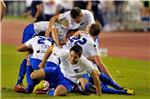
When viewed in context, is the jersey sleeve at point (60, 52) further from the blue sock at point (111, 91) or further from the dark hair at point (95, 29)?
the blue sock at point (111, 91)

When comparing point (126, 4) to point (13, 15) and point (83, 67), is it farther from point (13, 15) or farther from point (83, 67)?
point (83, 67)

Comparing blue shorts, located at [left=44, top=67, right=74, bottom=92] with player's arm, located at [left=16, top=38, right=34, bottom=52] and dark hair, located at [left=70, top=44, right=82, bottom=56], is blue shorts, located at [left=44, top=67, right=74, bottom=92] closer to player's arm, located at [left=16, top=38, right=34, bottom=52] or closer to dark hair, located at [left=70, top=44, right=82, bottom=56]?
dark hair, located at [left=70, top=44, right=82, bottom=56]

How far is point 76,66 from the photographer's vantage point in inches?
499

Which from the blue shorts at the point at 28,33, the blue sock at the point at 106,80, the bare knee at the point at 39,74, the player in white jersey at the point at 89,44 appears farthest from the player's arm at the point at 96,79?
the blue shorts at the point at 28,33

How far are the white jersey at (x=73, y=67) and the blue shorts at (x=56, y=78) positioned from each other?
8cm

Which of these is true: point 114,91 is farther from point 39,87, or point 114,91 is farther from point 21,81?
point 21,81

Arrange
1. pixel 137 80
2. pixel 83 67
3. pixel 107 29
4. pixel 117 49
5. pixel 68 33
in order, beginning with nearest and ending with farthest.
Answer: pixel 83 67
pixel 68 33
pixel 137 80
pixel 117 49
pixel 107 29

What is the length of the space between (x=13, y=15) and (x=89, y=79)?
41924mm

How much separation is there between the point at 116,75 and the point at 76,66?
15.2 ft

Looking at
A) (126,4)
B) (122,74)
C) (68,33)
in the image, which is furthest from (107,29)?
(68,33)

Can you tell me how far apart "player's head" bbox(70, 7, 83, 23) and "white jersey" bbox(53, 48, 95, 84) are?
A: 1315mm

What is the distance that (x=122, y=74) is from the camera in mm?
17516

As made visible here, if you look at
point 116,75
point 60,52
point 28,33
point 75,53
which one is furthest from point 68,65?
point 116,75

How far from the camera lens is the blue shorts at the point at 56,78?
12.9m
